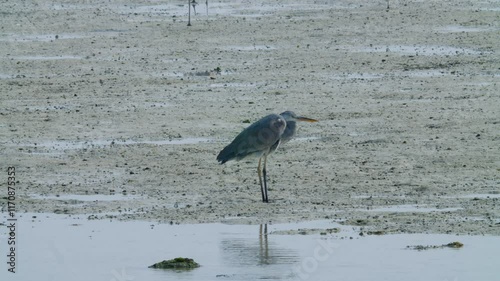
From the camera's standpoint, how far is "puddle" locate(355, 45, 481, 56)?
21969 mm

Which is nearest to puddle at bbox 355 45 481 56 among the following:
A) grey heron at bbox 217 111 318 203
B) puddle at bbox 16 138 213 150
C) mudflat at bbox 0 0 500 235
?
mudflat at bbox 0 0 500 235

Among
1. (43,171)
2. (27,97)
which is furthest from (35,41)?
(43,171)

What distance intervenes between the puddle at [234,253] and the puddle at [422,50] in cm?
1105

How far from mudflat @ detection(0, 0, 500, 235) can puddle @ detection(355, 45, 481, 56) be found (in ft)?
0.12

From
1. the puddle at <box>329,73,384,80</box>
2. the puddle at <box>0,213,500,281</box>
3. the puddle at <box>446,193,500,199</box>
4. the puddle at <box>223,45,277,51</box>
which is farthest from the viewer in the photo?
the puddle at <box>223,45,277,51</box>

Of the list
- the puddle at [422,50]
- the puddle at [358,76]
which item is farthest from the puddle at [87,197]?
the puddle at [422,50]

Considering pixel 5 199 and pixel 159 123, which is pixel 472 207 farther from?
pixel 159 123

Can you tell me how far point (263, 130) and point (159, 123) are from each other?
3849 mm

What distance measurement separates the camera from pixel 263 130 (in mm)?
13164

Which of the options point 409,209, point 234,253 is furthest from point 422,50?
point 234,253

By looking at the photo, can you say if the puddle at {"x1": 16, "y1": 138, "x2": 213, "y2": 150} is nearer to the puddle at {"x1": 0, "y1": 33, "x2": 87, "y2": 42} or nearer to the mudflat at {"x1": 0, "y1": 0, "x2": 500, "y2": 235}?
the mudflat at {"x1": 0, "y1": 0, "x2": 500, "y2": 235}

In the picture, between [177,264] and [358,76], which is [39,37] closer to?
[358,76]

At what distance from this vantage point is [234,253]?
10.5m

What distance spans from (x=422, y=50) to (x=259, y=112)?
6.25 m
